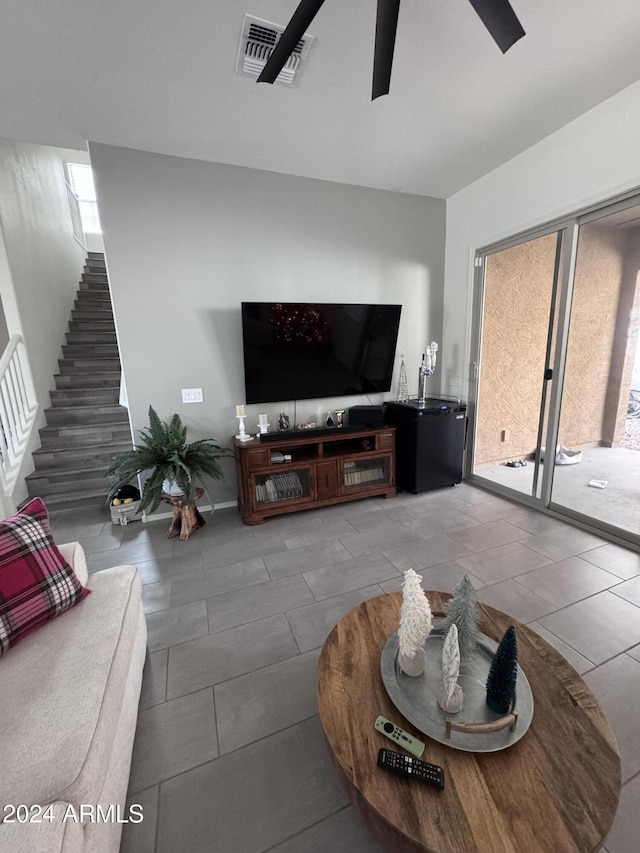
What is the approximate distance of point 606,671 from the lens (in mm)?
1493

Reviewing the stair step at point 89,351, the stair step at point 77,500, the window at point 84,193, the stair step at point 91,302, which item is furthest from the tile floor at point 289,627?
the window at point 84,193

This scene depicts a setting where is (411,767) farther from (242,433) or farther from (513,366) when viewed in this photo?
(513,366)

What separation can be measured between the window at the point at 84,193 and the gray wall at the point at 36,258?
1.28 meters

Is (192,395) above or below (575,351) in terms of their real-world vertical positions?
below

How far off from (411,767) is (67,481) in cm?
375

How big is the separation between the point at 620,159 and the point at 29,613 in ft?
12.7

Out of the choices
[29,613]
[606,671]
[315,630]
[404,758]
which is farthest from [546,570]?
[29,613]

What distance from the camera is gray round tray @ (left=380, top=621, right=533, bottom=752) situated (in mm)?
883

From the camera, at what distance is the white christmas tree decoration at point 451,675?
36.3 inches

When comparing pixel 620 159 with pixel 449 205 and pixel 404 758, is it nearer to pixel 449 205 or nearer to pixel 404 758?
pixel 449 205

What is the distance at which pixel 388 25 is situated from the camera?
4.10 feet

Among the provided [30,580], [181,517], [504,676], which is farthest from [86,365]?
[504,676]

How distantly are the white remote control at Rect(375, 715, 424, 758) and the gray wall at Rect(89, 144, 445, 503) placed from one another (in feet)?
8.34

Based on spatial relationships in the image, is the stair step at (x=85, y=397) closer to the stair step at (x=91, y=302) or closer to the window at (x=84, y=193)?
the stair step at (x=91, y=302)
